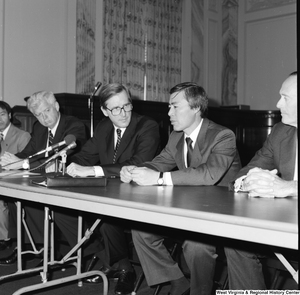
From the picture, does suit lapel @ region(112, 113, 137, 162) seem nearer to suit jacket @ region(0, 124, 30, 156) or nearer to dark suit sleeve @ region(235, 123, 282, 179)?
dark suit sleeve @ region(235, 123, 282, 179)

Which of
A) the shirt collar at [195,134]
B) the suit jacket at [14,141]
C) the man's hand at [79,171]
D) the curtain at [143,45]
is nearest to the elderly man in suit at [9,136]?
the suit jacket at [14,141]

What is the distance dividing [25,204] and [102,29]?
443 cm

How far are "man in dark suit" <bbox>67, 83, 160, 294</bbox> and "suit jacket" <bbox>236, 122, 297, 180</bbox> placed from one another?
0.94 metres

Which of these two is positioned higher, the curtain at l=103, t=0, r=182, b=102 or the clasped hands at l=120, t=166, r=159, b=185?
the curtain at l=103, t=0, r=182, b=102

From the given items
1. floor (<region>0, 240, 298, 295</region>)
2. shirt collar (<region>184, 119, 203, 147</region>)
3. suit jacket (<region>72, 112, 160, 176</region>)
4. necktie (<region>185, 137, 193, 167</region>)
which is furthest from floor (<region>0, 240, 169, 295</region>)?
shirt collar (<region>184, 119, 203, 147</region>)

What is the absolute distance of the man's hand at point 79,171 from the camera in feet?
9.51

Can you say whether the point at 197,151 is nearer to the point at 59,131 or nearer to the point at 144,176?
the point at 144,176

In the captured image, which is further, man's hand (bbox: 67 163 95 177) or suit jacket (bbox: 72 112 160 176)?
suit jacket (bbox: 72 112 160 176)

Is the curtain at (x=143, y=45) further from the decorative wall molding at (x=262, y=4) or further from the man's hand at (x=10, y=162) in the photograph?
the man's hand at (x=10, y=162)

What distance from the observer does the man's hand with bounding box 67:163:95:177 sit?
114 inches

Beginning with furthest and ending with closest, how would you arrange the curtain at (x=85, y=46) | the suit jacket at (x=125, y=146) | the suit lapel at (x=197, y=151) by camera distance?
→ the curtain at (x=85, y=46), the suit jacket at (x=125, y=146), the suit lapel at (x=197, y=151)

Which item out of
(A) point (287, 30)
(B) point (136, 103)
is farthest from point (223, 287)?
(A) point (287, 30)

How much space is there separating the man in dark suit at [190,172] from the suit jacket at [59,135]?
1157 millimetres

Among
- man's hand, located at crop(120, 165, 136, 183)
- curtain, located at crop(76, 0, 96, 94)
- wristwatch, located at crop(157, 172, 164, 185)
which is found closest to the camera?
wristwatch, located at crop(157, 172, 164, 185)
